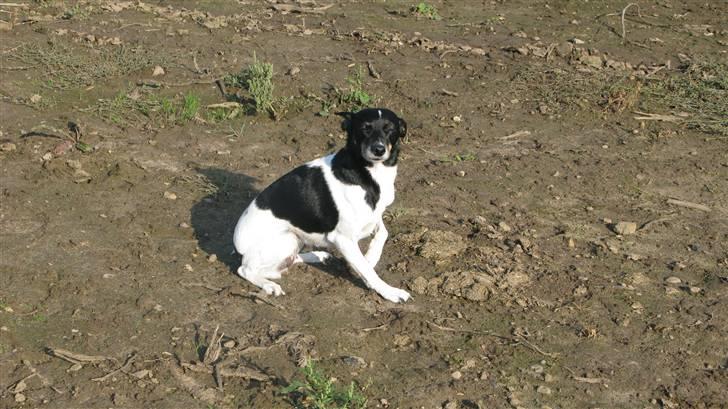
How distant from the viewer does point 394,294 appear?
19.1 feet

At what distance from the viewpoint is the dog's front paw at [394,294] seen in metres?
5.82

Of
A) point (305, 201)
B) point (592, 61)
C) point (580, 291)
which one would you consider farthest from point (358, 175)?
point (592, 61)

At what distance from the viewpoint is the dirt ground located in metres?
5.14

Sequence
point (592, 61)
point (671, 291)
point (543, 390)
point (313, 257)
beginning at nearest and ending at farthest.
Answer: point (543, 390) < point (671, 291) < point (313, 257) < point (592, 61)

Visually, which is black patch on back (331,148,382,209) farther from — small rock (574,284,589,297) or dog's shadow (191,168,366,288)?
small rock (574,284,589,297)

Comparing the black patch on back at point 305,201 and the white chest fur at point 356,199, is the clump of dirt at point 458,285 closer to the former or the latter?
the white chest fur at point 356,199

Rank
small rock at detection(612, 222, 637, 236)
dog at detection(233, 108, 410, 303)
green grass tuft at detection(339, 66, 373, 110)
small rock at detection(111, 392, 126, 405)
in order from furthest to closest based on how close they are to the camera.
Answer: green grass tuft at detection(339, 66, 373, 110) → small rock at detection(612, 222, 637, 236) → dog at detection(233, 108, 410, 303) → small rock at detection(111, 392, 126, 405)

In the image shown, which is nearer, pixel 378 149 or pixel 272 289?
pixel 378 149

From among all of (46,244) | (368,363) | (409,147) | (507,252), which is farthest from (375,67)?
(368,363)

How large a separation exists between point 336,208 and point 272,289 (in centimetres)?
70

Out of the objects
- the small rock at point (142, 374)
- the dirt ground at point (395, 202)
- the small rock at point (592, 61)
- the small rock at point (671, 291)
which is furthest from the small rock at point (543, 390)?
the small rock at point (592, 61)

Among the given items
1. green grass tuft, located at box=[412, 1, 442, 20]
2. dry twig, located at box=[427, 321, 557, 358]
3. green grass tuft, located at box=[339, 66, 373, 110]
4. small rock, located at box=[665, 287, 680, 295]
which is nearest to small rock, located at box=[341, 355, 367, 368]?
dry twig, located at box=[427, 321, 557, 358]

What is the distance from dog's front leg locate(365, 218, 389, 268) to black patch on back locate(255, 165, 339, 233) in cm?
38

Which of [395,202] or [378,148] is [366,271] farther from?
[395,202]
